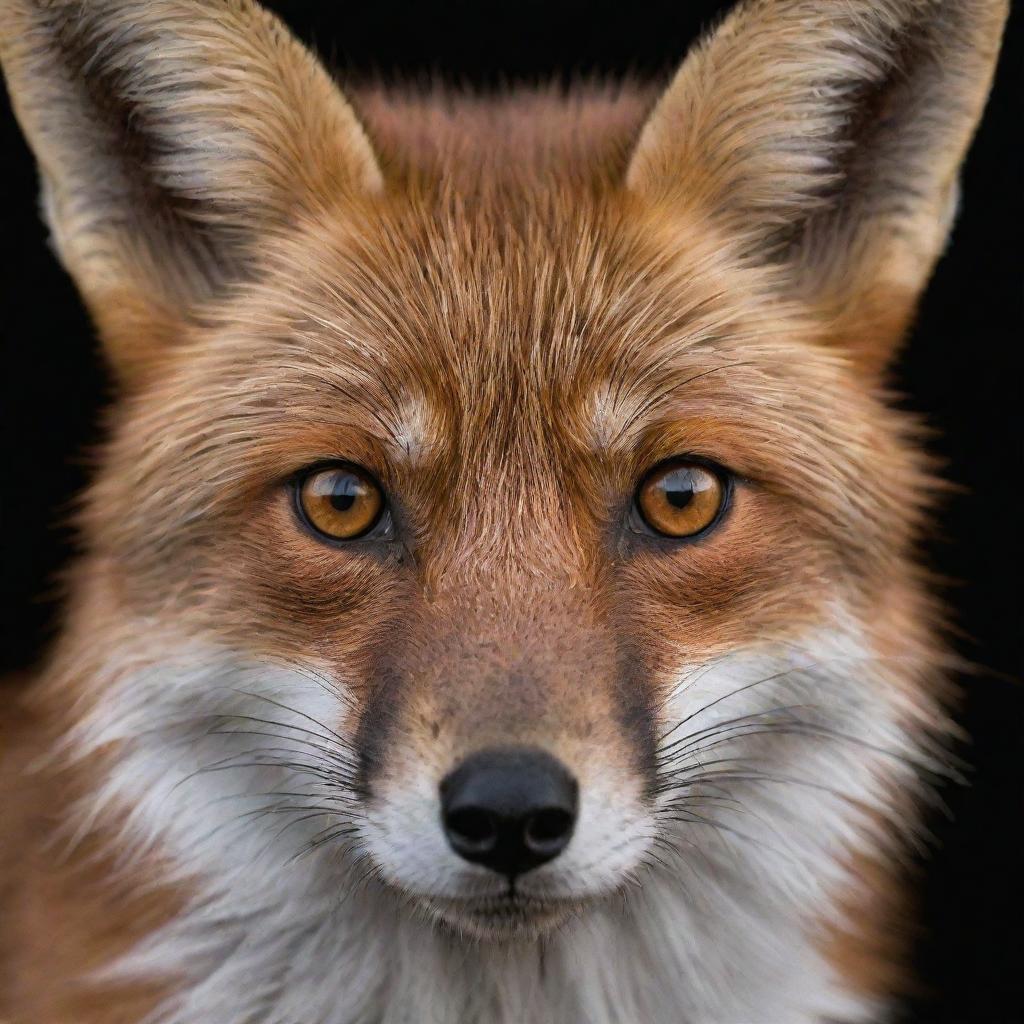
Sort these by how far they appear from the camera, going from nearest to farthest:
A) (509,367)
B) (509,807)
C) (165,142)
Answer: (509,807)
(509,367)
(165,142)

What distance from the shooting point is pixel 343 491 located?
2.76 metres

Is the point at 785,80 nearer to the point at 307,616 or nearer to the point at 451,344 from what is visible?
the point at 451,344

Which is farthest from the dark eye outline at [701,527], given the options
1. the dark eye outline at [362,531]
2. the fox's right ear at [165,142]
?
the fox's right ear at [165,142]

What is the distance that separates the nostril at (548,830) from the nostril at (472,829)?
0.06 metres

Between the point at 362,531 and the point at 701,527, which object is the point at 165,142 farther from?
the point at 701,527

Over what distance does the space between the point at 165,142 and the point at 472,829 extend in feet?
5.83

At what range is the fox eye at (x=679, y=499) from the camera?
277 cm

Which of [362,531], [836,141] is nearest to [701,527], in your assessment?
[362,531]

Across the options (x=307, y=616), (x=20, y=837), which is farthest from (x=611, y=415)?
(x=20, y=837)

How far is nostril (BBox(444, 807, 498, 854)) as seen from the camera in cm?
231

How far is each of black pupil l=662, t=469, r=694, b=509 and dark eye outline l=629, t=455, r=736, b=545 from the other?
2 cm

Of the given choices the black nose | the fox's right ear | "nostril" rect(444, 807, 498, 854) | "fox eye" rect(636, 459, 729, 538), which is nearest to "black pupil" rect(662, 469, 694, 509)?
"fox eye" rect(636, 459, 729, 538)

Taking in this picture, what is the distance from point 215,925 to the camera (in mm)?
2982

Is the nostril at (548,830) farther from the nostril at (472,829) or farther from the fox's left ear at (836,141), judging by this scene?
the fox's left ear at (836,141)
